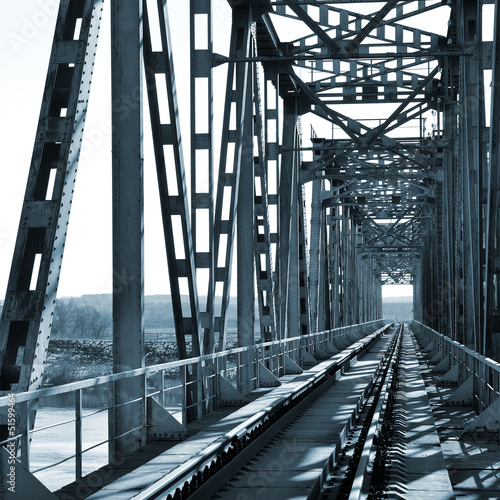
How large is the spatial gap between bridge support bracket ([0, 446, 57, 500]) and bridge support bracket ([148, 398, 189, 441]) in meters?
4.32

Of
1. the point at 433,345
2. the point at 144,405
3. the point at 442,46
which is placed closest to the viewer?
the point at 144,405

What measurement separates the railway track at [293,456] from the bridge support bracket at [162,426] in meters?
0.73

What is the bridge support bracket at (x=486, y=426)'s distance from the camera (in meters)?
10.3

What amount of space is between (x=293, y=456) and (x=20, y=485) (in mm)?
4354

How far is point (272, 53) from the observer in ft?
72.9

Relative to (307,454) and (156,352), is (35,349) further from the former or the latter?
(156,352)

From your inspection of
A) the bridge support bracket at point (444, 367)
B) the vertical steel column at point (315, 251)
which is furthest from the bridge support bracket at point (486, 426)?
the vertical steel column at point (315, 251)

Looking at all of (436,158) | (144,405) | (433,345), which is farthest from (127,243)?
(433,345)

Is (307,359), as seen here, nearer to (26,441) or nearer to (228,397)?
(228,397)

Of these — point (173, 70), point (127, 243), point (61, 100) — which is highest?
point (173, 70)

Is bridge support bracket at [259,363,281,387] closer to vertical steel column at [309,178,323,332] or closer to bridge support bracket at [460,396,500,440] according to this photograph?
bridge support bracket at [460,396,500,440]

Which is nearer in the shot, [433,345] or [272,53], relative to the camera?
[272,53]

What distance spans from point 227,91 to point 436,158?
49.7 ft

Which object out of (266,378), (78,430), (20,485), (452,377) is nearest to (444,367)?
(452,377)
